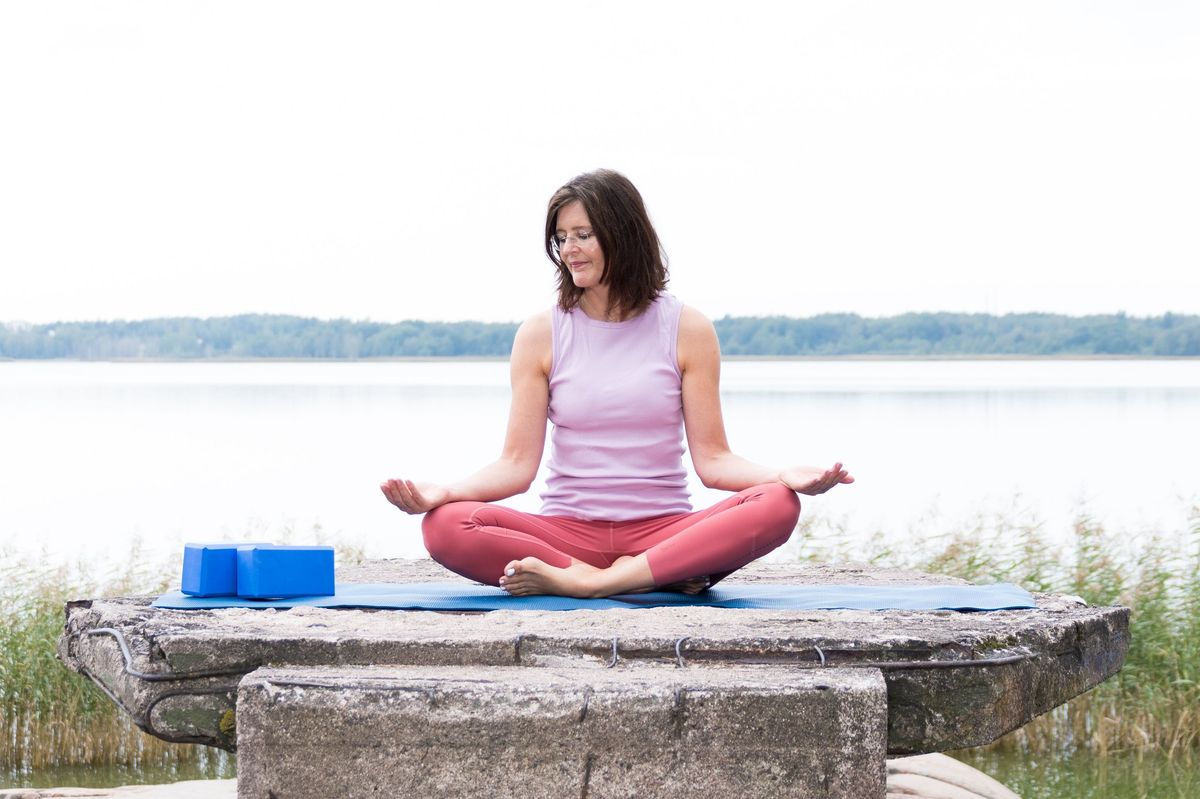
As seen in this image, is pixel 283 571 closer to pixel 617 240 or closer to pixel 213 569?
pixel 213 569

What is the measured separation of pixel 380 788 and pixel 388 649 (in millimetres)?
398

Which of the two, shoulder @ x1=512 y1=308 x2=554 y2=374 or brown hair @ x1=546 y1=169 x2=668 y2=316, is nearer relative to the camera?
brown hair @ x1=546 y1=169 x2=668 y2=316

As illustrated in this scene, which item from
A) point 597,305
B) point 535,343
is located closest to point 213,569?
point 535,343

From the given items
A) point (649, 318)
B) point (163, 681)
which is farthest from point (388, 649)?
point (649, 318)

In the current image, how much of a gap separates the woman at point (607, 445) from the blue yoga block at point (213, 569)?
616 mm

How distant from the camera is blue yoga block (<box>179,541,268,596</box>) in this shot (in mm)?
4168

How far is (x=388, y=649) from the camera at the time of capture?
3359 millimetres

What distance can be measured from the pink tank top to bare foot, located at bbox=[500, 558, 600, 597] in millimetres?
280

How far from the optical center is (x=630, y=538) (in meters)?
4.23

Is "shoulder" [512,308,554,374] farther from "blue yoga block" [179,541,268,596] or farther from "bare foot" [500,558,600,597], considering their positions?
"blue yoga block" [179,541,268,596]

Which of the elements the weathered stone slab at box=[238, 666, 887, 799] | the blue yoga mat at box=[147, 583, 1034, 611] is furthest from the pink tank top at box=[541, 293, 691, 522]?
the weathered stone slab at box=[238, 666, 887, 799]

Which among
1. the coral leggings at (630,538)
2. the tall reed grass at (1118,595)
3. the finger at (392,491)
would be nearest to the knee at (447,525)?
the coral leggings at (630,538)

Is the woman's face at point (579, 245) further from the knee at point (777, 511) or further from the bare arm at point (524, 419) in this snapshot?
the knee at point (777, 511)

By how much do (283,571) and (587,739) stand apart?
149 cm
